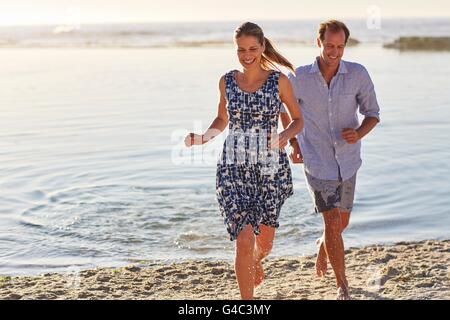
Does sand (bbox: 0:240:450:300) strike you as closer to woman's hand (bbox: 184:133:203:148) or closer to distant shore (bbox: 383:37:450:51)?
woman's hand (bbox: 184:133:203:148)

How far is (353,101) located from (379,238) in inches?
93.6

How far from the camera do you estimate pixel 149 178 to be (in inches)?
389

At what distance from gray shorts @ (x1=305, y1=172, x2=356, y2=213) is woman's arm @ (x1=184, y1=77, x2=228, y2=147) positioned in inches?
28.5

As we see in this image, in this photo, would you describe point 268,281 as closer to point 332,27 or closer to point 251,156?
point 251,156

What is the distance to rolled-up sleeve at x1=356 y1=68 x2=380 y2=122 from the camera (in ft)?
17.8

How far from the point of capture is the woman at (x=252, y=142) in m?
5.07

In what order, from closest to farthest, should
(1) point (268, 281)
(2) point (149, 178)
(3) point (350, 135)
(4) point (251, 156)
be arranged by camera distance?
(4) point (251, 156), (3) point (350, 135), (1) point (268, 281), (2) point (149, 178)

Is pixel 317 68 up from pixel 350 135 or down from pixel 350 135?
up

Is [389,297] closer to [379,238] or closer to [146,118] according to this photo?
[379,238]

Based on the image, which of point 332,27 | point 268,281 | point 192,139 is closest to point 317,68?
point 332,27

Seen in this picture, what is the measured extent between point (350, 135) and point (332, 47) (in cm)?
61

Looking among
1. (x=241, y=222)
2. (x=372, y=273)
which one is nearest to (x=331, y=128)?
(x=241, y=222)

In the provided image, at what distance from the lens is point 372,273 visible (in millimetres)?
6188

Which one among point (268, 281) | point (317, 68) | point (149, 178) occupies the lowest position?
point (268, 281)
